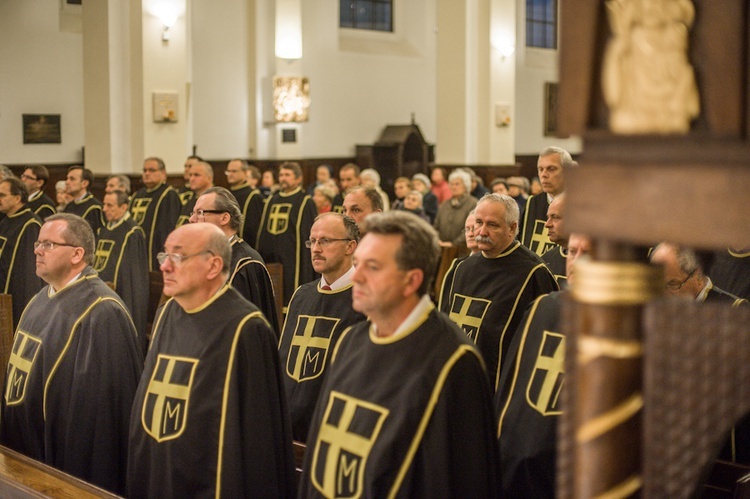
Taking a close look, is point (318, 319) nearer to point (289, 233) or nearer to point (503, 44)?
point (289, 233)

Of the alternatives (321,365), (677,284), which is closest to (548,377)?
(677,284)

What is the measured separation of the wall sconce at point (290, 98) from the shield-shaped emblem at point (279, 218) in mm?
8132

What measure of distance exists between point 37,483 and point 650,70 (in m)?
3.09

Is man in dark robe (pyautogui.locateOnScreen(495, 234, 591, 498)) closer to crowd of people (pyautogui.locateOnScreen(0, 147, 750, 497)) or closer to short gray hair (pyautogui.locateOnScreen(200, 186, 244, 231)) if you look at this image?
crowd of people (pyautogui.locateOnScreen(0, 147, 750, 497))

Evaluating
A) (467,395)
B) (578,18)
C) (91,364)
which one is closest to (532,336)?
(467,395)

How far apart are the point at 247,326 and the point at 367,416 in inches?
33.0

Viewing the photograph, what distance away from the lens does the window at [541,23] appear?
79.8 feet

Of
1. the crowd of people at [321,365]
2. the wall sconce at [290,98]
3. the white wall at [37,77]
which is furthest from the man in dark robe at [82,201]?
the wall sconce at [290,98]

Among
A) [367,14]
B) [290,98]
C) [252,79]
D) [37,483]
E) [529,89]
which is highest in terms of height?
[367,14]

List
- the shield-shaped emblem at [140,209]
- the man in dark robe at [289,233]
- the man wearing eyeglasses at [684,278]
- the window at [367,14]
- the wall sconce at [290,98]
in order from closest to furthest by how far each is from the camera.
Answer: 1. the man wearing eyeglasses at [684,278]
2. the man in dark robe at [289,233]
3. the shield-shaped emblem at [140,209]
4. the wall sconce at [290,98]
5. the window at [367,14]

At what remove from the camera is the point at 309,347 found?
4785 millimetres

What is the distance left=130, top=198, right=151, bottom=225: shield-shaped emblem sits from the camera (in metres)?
11.3

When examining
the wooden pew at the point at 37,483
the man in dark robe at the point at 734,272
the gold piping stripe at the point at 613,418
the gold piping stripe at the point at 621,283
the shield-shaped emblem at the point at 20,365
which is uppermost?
the gold piping stripe at the point at 621,283

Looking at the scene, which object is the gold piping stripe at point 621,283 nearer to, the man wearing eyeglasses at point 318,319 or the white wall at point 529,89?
the man wearing eyeglasses at point 318,319
